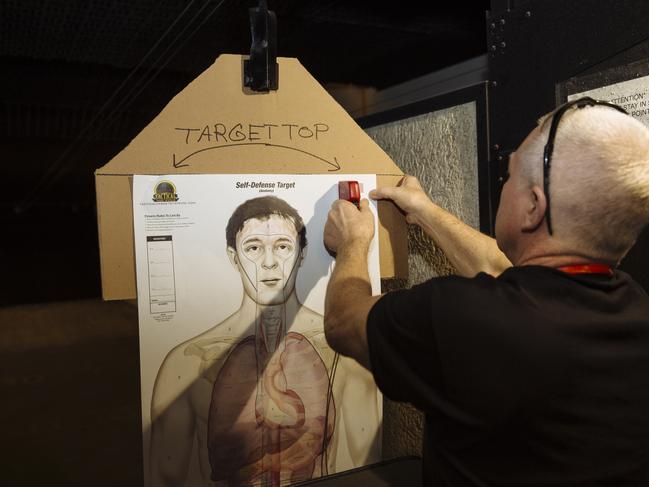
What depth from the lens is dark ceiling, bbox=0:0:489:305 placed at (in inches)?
56.2

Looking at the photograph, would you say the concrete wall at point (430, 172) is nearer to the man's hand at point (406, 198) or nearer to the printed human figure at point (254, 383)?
the man's hand at point (406, 198)

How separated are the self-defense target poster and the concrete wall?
17 cm

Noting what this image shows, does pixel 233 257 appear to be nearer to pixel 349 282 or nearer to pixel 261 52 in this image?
pixel 349 282

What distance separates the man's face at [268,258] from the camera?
0.80 metres

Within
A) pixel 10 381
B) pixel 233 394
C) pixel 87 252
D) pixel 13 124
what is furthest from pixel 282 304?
pixel 87 252

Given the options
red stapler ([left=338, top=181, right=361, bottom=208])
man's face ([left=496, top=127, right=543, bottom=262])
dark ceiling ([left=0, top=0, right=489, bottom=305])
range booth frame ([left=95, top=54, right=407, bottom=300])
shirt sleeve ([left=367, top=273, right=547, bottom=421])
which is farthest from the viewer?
dark ceiling ([left=0, top=0, right=489, bottom=305])

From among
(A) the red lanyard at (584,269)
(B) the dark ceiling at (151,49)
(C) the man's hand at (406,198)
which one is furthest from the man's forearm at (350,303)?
(B) the dark ceiling at (151,49)

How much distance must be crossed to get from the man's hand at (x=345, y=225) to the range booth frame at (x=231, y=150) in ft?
0.15

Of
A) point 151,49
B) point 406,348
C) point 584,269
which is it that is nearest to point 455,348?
point 406,348

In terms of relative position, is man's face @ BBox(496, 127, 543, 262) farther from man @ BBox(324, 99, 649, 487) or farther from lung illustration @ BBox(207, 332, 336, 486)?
lung illustration @ BBox(207, 332, 336, 486)

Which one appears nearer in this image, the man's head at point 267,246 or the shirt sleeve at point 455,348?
the shirt sleeve at point 455,348

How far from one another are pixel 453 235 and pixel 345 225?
0.17 m

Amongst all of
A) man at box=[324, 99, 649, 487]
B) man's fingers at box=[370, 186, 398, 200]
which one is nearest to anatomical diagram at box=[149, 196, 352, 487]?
man's fingers at box=[370, 186, 398, 200]

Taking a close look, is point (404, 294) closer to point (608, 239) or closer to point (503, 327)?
point (503, 327)
